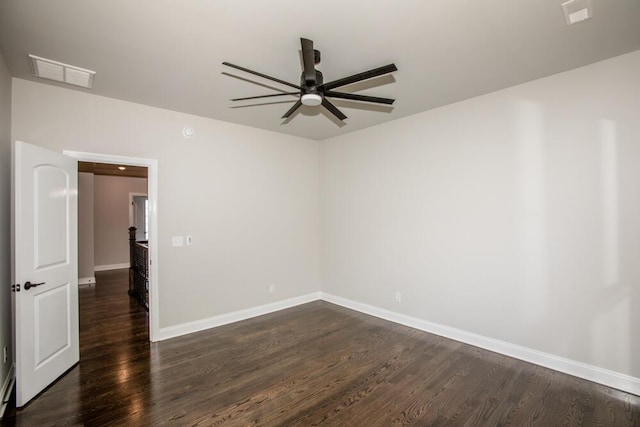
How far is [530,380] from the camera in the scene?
2789 mm

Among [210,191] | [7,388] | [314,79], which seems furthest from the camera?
[210,191]

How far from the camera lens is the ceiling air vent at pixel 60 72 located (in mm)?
2609

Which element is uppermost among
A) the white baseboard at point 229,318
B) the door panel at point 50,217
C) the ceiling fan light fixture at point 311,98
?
the ceiling fan light fixture at point 311,98

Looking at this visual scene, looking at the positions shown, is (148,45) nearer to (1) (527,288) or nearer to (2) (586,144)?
(2) (586,144)

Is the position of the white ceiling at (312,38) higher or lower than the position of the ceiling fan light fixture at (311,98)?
higher

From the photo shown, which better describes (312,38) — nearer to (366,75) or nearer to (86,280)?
(366,75)

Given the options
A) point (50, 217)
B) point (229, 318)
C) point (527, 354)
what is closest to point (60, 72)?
point (50, 217)

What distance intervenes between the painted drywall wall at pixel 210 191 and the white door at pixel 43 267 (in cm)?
55

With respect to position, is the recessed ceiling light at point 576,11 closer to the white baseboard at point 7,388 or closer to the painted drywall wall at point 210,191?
the painted drywall wall at point 210,191

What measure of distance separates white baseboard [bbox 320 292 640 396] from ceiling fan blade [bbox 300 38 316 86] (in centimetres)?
330

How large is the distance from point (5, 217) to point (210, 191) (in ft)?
6.60

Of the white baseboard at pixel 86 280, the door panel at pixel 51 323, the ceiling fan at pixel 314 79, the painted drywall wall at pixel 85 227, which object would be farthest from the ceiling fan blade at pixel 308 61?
the white baseboard at pixel 86 280

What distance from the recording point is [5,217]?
2633 millimetres

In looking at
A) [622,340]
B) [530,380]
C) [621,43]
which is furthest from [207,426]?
[621,43]
